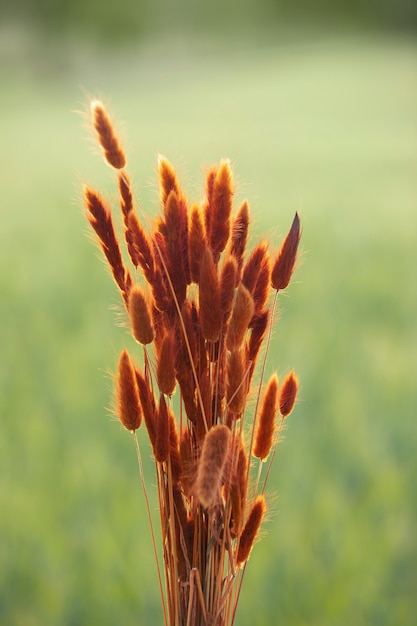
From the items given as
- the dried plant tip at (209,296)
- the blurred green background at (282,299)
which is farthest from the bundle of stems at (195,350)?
the blurred green background at (282,299)

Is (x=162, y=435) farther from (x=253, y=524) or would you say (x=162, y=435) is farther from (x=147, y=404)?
Answer: (x=253, y=524)

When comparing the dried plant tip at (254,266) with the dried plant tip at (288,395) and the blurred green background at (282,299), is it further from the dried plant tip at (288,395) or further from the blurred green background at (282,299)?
the blurred green background at (282,299)

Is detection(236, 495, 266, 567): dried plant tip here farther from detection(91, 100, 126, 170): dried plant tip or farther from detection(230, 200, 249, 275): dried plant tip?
detection(91, 100, 126, 170): dried plant tip

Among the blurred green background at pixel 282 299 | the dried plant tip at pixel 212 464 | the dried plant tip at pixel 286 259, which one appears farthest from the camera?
the blurred green background at pixel 282 299

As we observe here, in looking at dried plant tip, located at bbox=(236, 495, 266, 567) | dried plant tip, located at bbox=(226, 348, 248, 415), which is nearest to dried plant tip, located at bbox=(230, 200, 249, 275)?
dried plant tip, located at bbox=(226, 348, 248, 415)

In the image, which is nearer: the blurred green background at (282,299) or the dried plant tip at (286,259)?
the dried plant tip at (286,259)

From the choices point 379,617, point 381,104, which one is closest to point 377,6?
point 381,104

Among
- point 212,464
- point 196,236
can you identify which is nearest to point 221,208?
point 196,236
